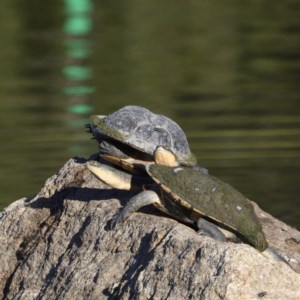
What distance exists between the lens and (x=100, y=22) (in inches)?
746

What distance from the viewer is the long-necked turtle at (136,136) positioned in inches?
250

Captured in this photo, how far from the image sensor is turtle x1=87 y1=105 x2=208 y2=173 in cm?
636

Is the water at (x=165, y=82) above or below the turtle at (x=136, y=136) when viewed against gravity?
below

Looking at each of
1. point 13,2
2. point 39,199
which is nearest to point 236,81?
point 13,2

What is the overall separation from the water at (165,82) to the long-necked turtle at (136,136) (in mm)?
1769

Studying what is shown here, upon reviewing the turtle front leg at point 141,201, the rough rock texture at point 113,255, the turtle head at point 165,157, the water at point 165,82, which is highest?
the turtle head at point 165,157

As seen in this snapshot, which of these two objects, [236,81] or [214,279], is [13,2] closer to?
[236,81]

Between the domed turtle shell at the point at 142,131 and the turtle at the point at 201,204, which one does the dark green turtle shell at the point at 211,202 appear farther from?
the domed turtle shell at the point at 142,131

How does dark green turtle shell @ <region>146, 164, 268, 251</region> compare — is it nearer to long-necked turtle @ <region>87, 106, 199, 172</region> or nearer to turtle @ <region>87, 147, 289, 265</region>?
turtle @ <region>87, 147, 289, 265</region>

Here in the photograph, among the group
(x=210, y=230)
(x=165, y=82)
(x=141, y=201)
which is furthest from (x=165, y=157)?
(x=165, y=82)

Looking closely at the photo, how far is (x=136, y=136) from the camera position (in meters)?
6.36

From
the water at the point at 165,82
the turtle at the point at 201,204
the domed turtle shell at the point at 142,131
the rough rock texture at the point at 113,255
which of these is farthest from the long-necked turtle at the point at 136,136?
the water at the point at 165,82

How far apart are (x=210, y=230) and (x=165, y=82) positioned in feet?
29.1

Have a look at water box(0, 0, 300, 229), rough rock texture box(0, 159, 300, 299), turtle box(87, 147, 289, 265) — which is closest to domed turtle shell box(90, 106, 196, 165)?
rough rock texture box(0, 159, 300, 299)
